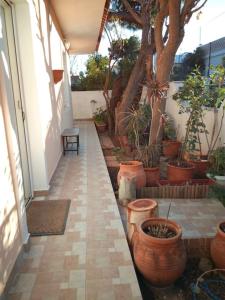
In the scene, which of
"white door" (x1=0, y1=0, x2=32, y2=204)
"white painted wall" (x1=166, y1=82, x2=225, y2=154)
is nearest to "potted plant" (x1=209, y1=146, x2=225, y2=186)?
"white painted wall" (x1=166, y1=82, x2=225, y2=154)

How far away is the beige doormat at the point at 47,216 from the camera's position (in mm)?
2684

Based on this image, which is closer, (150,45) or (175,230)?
(175,230)

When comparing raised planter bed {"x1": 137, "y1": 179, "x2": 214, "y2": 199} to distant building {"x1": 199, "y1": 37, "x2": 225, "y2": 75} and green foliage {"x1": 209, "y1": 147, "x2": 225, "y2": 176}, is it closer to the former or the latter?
green foliage {"x1": 209, "y1": 147, "x2": 225, "y2": 176}

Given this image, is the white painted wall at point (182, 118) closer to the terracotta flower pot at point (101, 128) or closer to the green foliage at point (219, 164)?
the green foliage at point (219, 164)

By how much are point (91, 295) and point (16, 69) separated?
Result: 2.56 metres

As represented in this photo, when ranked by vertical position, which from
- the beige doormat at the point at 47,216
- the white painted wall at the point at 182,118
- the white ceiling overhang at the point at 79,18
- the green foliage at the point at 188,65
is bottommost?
the beige doormat at the point at 47,216

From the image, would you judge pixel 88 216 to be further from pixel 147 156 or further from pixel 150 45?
pixel 150 45

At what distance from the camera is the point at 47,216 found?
2971mm

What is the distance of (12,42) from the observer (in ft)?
10.2

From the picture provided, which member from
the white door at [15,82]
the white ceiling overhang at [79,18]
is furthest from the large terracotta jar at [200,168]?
the white ceiling overhang at [79,18]

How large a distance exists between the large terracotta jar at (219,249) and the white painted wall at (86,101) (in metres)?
10.2

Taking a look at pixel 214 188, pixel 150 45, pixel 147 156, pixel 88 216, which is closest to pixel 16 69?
pixel 88 216

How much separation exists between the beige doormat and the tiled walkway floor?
77 millimetres

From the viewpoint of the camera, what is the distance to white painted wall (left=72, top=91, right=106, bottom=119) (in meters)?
12.1
